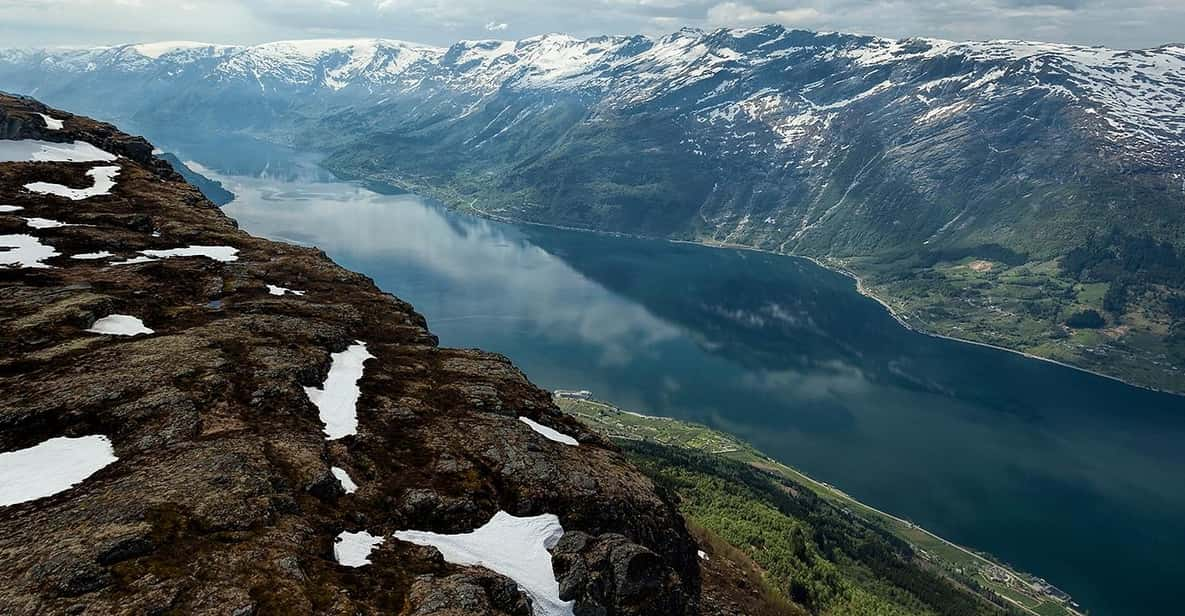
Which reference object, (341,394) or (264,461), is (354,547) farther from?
(341,394)

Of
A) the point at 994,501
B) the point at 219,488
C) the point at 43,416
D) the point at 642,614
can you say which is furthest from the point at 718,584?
the point at 994,501

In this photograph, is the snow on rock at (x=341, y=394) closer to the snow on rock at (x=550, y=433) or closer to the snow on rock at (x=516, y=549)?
the snow on rock at (x=516, y=549)

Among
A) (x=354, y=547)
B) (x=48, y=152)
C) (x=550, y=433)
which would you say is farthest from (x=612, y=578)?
(x=48, y=152)

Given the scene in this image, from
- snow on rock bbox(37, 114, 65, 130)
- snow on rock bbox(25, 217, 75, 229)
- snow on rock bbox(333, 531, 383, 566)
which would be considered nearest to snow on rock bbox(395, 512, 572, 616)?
snow on rock bbox(333, 531, 383, 566)

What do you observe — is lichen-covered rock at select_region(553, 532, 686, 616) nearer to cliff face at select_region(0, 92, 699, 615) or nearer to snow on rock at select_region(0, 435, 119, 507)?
cliff face at select_region(0, 92, 699, 615)

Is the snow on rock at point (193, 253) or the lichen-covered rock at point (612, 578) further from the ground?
the snow on rock at point (193, 253)

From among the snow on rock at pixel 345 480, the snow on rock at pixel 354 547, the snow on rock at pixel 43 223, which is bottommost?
the snow on rock at pixel 354 547

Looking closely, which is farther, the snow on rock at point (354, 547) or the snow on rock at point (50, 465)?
the snow on rock at point (354, 547)

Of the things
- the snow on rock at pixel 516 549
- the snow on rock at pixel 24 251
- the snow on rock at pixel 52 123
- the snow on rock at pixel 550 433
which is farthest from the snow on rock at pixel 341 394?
the snow on rock at pixel 52 123
